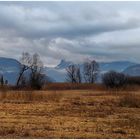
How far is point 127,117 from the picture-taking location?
20.6m

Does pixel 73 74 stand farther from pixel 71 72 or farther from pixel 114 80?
pixel 114 80

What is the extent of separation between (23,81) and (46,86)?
8.30 metres

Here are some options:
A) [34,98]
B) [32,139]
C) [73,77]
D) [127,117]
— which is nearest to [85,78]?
[73,77]

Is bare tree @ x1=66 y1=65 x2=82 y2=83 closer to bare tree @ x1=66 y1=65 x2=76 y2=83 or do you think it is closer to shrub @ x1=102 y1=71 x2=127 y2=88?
bare tree @ x1=66 y1=65 x2=76 y2=83

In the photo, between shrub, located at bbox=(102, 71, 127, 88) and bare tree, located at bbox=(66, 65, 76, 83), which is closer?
shrub, located at bbox=(102, 71, 127, 88)

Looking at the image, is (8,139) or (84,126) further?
(84,126)

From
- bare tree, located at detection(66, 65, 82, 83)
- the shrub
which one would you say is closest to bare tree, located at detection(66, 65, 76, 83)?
bare tree, located at detection(66, 65, 82, 83)

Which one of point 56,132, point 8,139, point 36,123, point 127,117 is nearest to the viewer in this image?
point 8,139

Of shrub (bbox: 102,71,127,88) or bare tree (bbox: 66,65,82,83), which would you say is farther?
bare tree (bbox: 66,65,82,83)

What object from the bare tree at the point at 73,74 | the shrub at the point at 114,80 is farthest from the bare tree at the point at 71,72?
the shrub at the point at 114,80

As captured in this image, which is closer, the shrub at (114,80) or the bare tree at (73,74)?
the shrub at (114,80)

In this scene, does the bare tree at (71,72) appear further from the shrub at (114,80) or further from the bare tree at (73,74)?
the shrub at (114,80)

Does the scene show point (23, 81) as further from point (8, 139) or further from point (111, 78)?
point (8, 139)

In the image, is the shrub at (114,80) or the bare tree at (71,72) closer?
the shrub at (114,80)
